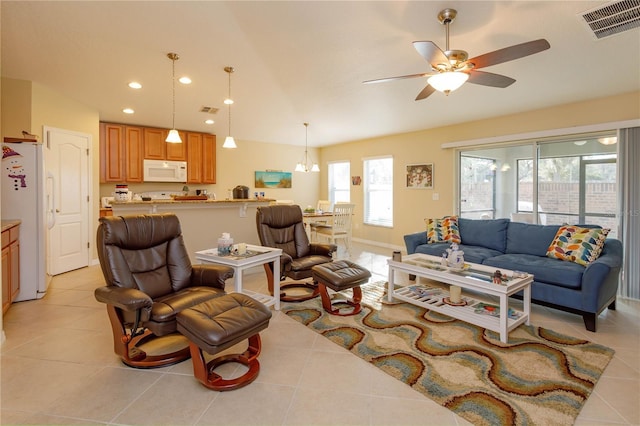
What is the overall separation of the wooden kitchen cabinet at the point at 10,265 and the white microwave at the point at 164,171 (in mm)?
2736

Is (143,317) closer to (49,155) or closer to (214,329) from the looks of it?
(214,329)

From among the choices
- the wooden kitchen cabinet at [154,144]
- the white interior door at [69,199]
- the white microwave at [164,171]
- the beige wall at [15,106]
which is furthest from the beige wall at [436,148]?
the beige wall at [15,106]

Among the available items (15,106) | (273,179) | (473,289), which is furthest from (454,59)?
(273,179)

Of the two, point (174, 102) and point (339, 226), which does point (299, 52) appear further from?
point (339, 226)

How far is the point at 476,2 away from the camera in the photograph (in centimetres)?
216

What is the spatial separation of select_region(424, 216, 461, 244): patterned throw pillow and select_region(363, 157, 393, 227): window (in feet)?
7.19

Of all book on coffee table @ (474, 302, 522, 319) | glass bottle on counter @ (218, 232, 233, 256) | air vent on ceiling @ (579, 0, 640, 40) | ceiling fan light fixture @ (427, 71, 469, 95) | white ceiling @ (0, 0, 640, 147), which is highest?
white ceiling @ (0, 0, 640, 147)

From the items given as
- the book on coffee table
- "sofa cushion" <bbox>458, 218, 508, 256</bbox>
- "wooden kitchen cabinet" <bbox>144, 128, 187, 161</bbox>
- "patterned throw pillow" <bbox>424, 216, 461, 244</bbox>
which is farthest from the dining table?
the book on coffee table

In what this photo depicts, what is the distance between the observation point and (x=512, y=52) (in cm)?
208

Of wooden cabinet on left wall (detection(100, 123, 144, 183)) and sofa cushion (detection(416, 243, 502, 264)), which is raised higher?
wooden cabinet on left wall (detection(100, 123, 144, 183))

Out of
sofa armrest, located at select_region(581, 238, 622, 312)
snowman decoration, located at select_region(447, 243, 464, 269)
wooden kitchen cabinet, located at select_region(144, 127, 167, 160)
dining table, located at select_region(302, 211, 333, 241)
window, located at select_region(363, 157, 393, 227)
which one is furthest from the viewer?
window, located at select_region(363, 157, 393, 227)

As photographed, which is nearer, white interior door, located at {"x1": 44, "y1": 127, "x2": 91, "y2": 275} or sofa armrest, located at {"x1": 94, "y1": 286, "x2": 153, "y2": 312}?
sofa armrest, located at {"x1": 94, "y1": 286, "x2": 153, "y2": 312}

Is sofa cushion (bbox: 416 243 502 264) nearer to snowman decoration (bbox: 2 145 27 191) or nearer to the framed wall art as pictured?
the framed wall art

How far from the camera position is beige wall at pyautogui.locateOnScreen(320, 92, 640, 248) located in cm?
404
